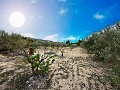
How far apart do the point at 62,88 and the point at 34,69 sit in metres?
2.82

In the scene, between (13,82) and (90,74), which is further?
(90,74)

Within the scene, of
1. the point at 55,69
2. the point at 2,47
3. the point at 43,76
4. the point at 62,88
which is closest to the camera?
the point at 62,88

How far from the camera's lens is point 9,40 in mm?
26500

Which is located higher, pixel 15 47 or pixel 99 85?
pixel 15 47

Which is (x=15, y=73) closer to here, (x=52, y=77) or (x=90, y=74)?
(x=52, y=77)

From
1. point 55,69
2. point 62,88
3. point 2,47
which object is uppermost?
point 2,47

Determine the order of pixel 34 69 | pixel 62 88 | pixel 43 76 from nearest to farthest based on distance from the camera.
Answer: pixel 62 88, pixel 43 76, pixel 34 69

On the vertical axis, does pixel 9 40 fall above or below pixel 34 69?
above

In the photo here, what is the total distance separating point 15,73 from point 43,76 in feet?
5.62

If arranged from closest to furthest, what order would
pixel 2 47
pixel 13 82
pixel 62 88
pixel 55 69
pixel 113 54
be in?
1. pixel 113 54
2. pixel 62 88
3. pixel 13 82
4. pixel 55 69
5. pixel 2 47

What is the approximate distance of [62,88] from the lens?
392 inches

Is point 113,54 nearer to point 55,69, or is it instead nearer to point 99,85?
point 99,85

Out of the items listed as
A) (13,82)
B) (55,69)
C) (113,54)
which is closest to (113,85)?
(113,54)

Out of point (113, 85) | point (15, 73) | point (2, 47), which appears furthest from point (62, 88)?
point (2, 47)
